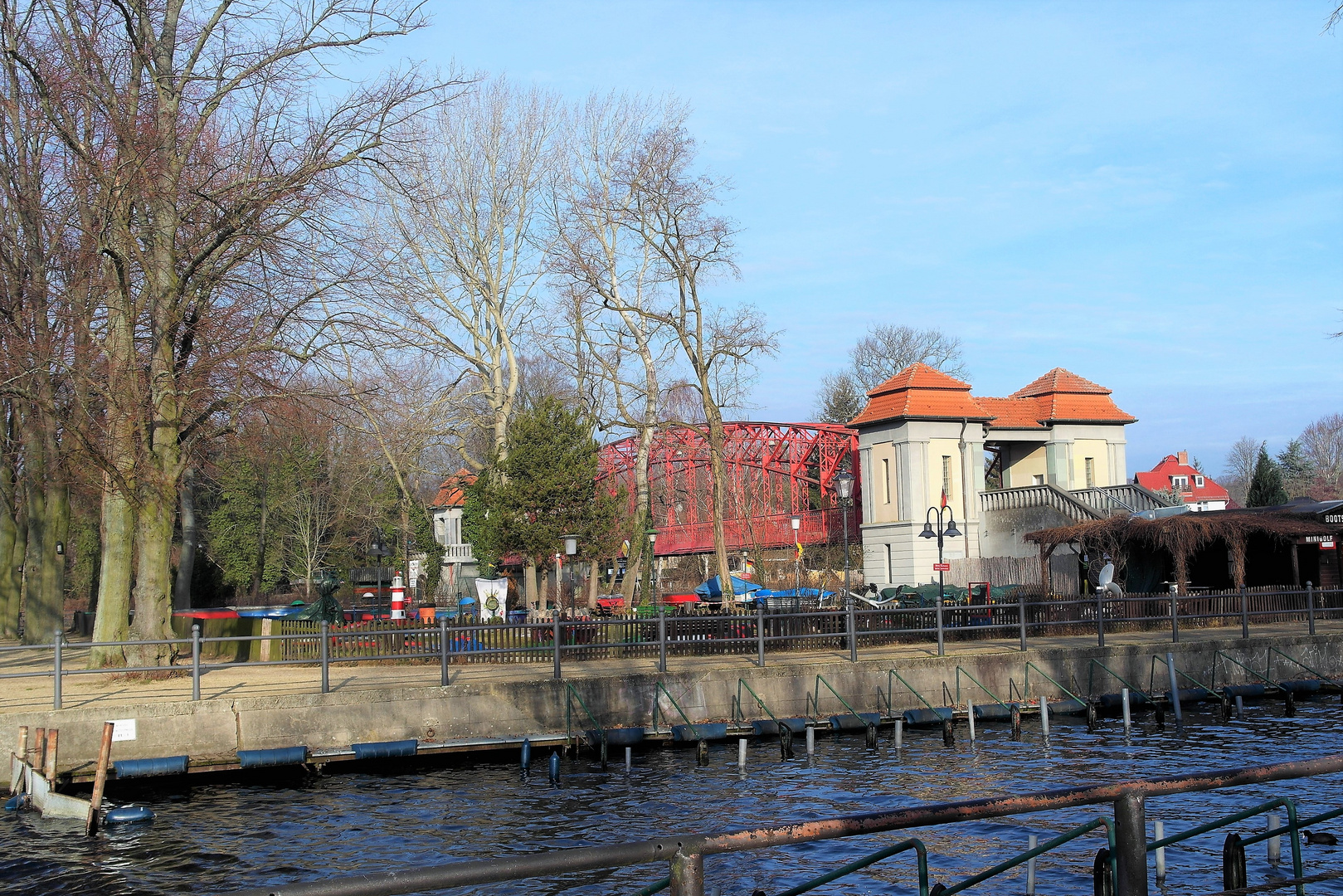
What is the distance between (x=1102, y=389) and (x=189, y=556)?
38.2m

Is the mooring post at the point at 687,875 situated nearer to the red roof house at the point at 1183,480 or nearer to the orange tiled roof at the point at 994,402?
the orange tiled roof at the point at 994,402

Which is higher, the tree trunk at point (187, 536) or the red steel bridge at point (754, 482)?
the red steel bridge at point (754, 482)

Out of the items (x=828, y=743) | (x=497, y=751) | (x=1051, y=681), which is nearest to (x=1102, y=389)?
(x=1051, y=681)

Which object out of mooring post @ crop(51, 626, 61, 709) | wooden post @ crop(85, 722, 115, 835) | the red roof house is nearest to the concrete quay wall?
mooring post @ crop(51, 626, 61, 709)

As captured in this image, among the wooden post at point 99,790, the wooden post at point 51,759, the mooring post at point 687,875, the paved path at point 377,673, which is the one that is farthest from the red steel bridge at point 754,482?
the mooring post at point 687,875

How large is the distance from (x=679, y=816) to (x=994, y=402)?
132 feet

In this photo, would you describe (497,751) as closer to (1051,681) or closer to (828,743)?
(828,743)

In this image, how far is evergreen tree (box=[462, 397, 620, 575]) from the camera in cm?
3709

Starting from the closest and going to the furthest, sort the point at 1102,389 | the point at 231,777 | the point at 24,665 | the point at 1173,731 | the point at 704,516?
1. the point at 231,777
2. the point at 1173,731
3. the point at 24,665
4. the point at 1102,389
5. the point at 704,516

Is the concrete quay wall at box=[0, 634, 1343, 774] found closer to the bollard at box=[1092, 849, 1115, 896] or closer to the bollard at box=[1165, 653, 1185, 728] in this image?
the bollard at box=[1165, 653, 1185, 728]

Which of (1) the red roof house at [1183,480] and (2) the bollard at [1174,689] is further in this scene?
(1) the red roof house at [1183,480]

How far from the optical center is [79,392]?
66.1ft

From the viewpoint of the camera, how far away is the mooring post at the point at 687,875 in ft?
10.8

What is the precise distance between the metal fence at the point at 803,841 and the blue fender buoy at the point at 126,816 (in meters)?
12.1
